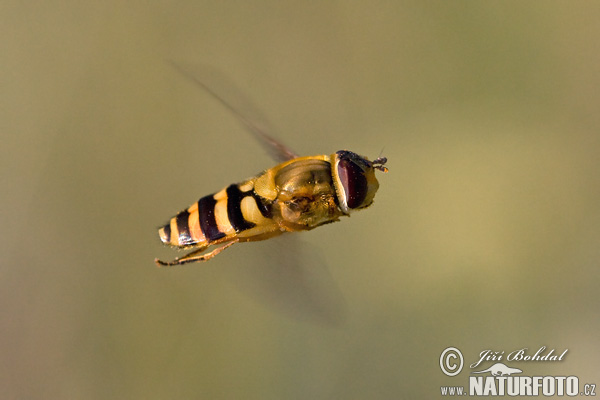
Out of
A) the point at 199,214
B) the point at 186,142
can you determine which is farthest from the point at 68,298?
the point at 199,214

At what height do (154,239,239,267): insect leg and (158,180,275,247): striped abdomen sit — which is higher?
(158,180,275,247): striped abdomen

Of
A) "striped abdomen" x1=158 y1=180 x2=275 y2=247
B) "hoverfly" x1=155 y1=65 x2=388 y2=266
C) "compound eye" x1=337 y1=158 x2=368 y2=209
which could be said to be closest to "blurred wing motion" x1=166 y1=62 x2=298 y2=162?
"hoverfly" x1=155 y1=65 x2=388 y2=266

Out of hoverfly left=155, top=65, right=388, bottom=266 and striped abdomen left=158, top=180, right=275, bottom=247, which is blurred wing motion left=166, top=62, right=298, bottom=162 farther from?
striped abdomen left=158, top=180, right=275, bottom=247

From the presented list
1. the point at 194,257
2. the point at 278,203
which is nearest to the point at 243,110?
the point at 278,203

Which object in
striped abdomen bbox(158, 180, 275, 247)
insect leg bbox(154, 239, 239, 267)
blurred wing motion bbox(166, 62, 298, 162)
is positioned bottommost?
insect leg bbox(154, 239, 239, 267)

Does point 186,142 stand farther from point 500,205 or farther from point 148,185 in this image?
point 500,205

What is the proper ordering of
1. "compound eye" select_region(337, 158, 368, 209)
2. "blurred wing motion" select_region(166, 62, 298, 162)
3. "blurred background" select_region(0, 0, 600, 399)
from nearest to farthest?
"compound eye" select_region(337, 158, 368, 209) → "blurred wing motion" select_region(166, 62, 298, 162) → "blurred background" select_region(0, 0, 600, 399)
